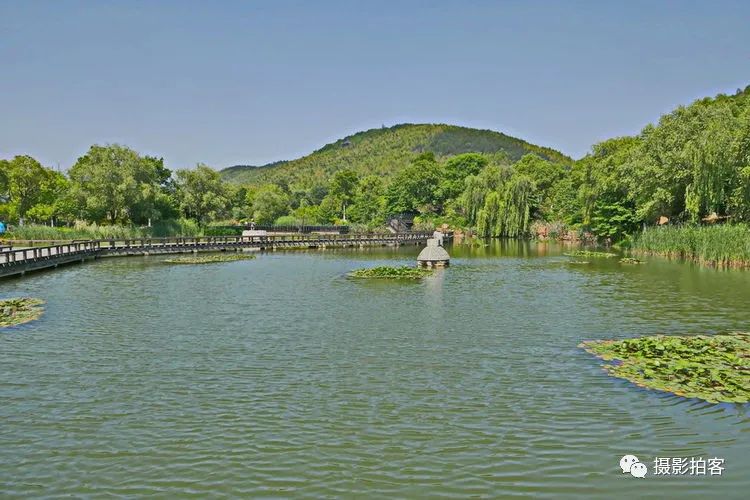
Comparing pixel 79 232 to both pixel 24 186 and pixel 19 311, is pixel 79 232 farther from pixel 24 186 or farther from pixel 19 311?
pixel 19 311

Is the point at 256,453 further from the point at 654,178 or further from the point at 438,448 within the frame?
the point at 654,178

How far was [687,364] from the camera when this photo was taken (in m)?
14.2

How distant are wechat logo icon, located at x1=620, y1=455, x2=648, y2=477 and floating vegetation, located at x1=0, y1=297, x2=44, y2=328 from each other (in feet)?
67.0

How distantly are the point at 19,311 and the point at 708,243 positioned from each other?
4183 centimetres

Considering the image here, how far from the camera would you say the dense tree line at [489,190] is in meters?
45.8

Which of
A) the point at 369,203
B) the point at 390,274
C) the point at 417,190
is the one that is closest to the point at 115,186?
the point at 390,274

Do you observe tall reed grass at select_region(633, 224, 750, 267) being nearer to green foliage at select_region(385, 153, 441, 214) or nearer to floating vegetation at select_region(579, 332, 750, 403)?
floating vegetation at select_region(579, 332, 750, 403)

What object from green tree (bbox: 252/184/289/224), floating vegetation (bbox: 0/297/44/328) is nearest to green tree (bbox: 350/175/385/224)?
green tree (bbox: 252/184/289/224)

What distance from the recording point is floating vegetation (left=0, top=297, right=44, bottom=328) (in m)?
21.8

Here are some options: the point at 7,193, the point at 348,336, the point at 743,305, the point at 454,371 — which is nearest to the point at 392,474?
the point at 454,371

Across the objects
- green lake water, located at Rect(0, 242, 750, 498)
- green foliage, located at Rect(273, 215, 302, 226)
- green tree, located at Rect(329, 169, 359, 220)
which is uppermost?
green tree, located at Rect(329, 169, 359, 220)

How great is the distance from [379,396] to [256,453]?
365 centimetres

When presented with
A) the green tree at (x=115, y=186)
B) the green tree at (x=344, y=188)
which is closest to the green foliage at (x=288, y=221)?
the green tree at (x=344, y=188)

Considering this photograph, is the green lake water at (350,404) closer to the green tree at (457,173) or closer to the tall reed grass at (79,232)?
the tall reed grass at (79,232)
